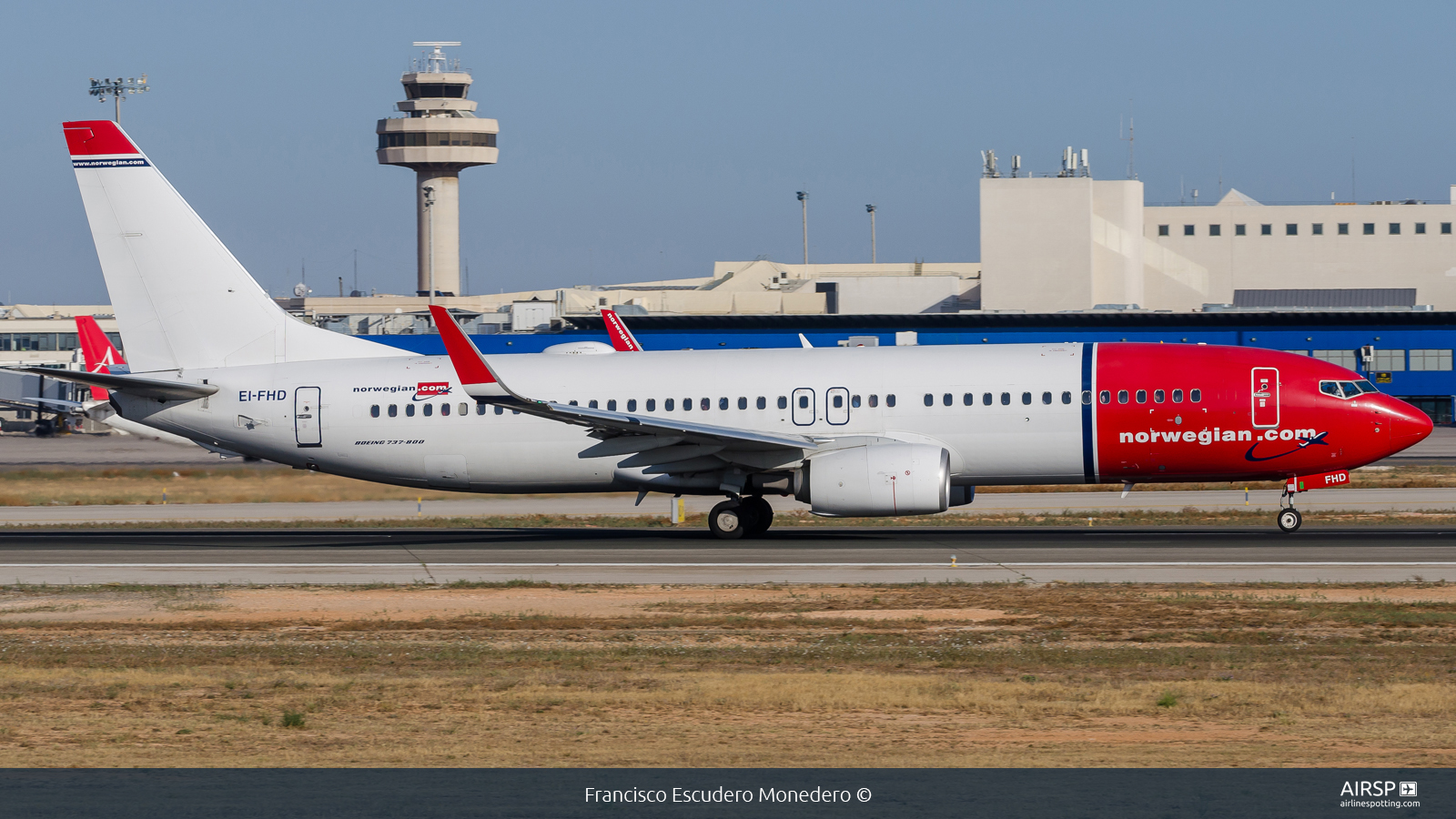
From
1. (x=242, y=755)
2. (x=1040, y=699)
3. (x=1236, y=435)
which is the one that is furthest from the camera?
(x=1236, y=435)

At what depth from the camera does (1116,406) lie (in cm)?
3059

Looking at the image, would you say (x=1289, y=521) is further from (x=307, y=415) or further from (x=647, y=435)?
(x=307, y=415)

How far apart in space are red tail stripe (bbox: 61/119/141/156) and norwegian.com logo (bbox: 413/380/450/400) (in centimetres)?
852

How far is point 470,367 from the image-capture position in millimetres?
29531

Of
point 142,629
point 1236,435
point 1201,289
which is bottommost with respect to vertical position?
point 142,629

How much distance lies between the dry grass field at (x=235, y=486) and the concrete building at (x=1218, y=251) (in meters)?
62.8

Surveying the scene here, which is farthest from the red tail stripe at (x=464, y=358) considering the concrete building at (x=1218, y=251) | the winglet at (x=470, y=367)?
the concrete building at (x=1218, y=251)

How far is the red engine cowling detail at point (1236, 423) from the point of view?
30359mm

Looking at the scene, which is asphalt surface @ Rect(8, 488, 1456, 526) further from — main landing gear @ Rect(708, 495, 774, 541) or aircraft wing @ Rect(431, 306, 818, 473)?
aircraft wing @ Rect(431, 306, 818, 473)

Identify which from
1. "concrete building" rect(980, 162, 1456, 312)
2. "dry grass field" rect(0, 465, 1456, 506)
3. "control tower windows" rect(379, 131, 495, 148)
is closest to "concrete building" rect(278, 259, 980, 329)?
"concrete building" rect(980, 162, 1456, 312)

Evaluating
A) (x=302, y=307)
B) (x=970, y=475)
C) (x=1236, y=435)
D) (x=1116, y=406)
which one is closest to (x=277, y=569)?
(x=970, y=475)

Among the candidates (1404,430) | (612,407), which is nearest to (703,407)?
(612,407)

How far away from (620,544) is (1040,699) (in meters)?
17.5
